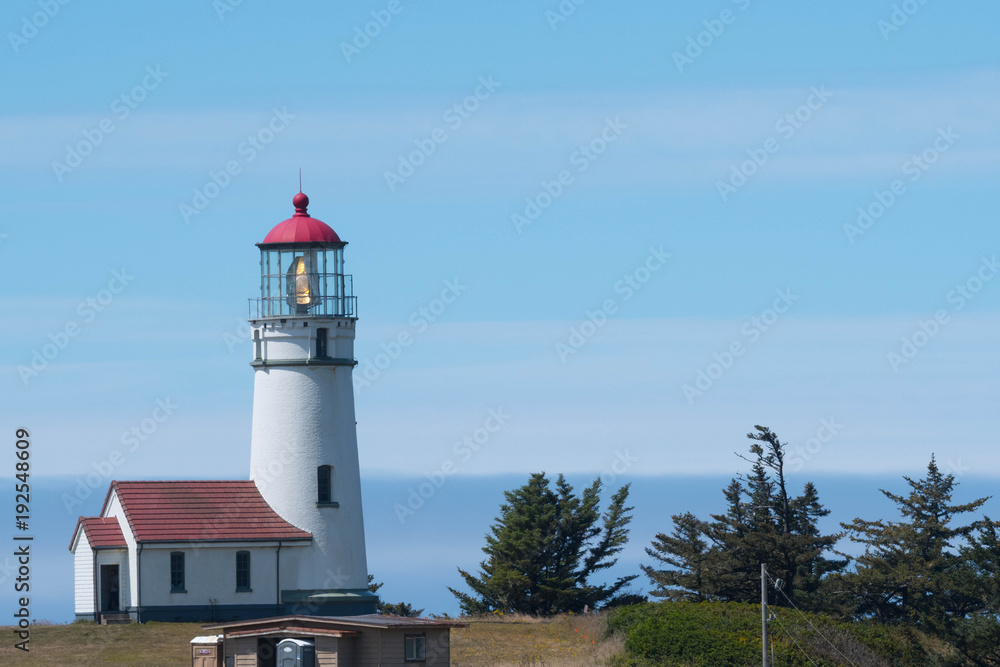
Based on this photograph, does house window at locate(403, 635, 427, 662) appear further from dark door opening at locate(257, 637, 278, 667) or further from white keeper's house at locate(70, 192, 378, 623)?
white keeper's house at locate(70, 192, 378, 623)

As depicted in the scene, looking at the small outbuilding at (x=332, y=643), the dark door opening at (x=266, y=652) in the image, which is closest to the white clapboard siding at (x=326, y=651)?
the small outbuilding at (x=332, y=643)

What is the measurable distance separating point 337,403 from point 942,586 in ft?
58.0

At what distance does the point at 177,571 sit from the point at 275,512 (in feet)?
10.6

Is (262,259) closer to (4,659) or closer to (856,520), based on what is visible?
(4,659)

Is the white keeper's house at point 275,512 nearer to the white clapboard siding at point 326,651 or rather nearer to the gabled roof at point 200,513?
the gabled roof at point 200,513

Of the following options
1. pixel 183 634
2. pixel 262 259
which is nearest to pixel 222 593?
pixel 183 634

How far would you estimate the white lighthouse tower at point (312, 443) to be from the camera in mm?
44969

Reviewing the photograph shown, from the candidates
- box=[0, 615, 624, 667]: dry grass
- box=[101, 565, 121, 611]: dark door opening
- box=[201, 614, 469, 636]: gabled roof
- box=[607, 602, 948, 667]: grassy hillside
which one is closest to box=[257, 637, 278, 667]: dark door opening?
box=[201, 614, 469, 636]: gabled roof

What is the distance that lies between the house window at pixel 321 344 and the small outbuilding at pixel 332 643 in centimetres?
1221

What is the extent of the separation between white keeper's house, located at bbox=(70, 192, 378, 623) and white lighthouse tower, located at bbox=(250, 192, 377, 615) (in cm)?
3

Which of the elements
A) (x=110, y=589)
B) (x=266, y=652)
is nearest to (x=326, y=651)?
(x=266, y=652)

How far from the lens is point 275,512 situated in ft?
149

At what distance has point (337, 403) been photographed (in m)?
45.5

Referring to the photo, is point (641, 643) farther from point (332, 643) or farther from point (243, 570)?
point (243, 570)
